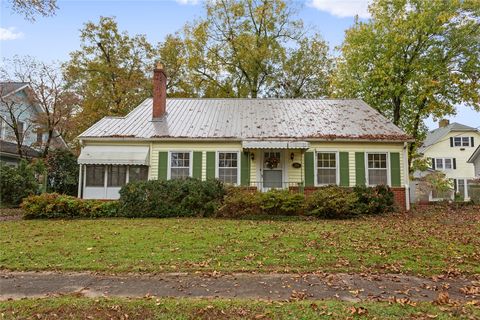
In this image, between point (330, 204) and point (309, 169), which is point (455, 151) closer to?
point (309, 169)

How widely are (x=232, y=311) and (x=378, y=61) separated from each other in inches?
862

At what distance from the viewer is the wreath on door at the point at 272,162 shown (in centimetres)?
1652

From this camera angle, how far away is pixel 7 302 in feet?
15.5

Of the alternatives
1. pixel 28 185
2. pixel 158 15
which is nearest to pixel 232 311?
pixel 158 15

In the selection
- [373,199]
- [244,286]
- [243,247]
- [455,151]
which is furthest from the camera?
[455,151]

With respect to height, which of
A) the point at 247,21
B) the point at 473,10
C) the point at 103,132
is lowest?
the point at 103,132

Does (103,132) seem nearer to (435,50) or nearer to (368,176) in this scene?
(368,176)

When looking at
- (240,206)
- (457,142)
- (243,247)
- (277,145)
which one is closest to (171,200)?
(240,206)

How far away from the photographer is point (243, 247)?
7.98 metres

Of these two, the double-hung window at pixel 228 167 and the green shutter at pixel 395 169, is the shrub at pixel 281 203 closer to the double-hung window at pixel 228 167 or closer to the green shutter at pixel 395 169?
the double-hung window at pixel 228 167

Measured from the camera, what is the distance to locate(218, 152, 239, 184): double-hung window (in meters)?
16.5

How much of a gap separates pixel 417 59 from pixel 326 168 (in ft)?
36.3

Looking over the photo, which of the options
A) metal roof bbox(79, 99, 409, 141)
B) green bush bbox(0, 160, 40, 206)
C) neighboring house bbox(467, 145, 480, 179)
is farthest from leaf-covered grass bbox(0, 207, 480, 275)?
neighboring house bbox(467, 145, 480, 179)

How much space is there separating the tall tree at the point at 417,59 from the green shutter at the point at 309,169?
9.13 m
